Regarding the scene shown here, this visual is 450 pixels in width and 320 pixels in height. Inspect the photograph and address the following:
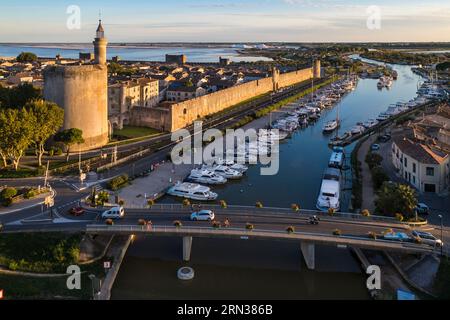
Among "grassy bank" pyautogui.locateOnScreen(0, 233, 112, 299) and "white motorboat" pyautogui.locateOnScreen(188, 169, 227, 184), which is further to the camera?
"white motorboat" pyautogui.locateOnScreen(188, 169, 227, 184)

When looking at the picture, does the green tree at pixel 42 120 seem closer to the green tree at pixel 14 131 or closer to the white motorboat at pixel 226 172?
the green tree at pixel 14 131

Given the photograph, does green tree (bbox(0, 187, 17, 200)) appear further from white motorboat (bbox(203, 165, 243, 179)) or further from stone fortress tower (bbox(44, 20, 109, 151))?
white motorboat (bbox(203, 165, 243, 179))

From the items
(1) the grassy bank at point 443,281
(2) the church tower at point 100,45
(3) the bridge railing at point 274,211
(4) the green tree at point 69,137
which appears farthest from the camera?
(2) the church tower at point 100,45

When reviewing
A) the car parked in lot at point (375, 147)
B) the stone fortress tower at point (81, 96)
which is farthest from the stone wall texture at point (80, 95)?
the car parked in lot at point (375, 147)

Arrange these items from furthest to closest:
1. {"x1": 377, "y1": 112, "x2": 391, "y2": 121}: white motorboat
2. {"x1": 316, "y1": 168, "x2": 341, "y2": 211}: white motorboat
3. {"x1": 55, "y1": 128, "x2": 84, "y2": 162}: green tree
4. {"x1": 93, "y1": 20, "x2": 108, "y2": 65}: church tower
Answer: {"x1": 377, "y1": 112, "x2": 391, "y2": 121}: white motorboat < {"x1": 93, "y1": 20, "x2": 108, "y2": 65}: church tower < {"x1": 55, "y1": 128, "x2": 84, "y2": 162}: green tree < {"x1": 316, "y1": 168, "x2": 341, "y2": 211}: white motorboat

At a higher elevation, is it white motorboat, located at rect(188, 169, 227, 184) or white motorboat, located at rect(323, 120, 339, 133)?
white motorboat, located at rect(323, 120, 339, 133)

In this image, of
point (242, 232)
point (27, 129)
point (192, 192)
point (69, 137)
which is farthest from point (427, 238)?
point (69, 137)

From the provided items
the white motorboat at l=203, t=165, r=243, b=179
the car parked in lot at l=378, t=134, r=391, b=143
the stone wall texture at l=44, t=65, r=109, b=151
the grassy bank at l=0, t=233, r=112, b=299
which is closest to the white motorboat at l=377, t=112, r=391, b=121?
the car parked in lot at l=378, t=134, r=391, b=143
